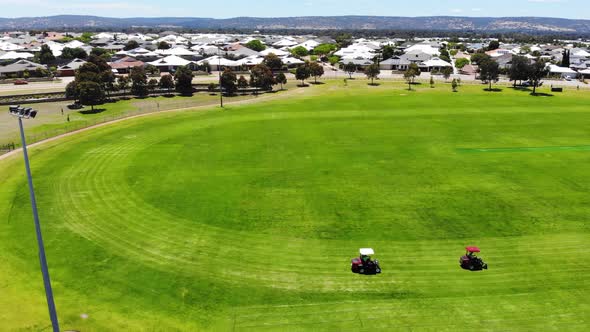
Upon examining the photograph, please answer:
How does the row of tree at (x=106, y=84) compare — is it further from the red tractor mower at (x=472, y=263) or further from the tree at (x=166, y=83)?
the red tractor mower at (x=472, y=263)

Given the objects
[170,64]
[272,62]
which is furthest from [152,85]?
[272,62]

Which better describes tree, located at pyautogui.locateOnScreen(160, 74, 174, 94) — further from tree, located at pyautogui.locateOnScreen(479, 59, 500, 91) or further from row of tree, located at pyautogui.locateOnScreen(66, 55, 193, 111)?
tree, located at pyautogui.locateOnScreen(479, 59, 500, 91)

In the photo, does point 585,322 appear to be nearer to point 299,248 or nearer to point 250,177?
point 299,248

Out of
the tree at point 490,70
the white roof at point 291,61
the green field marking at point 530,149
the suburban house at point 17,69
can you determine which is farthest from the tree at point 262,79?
the suburban house at point 17,69

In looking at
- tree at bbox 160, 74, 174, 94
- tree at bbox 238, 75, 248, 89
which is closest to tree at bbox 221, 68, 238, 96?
tree at bbox 238, 75, 248, 89

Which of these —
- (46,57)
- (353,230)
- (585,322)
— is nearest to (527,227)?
(585,322)
